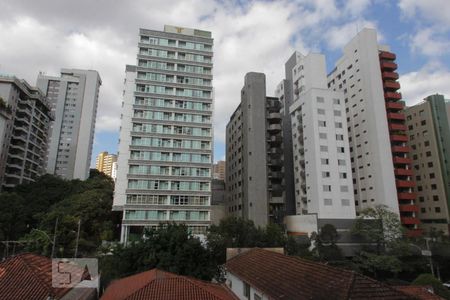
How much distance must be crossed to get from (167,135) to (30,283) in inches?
1754

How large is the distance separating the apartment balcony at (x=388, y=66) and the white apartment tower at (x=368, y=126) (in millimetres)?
2794

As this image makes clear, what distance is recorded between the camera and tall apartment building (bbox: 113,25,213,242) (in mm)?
55219

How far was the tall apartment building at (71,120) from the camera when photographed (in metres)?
117

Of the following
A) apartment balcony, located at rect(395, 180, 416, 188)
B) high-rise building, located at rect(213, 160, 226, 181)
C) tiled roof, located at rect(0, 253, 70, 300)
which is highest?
high-rise building, located at rect(213, 160, 226, 181)

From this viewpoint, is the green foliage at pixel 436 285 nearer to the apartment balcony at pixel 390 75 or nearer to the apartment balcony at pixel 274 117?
the apartment balcony at pixel 274 117

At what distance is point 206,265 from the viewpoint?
982 inches

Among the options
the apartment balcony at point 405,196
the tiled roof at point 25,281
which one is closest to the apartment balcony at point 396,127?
the apartment balcony at point 405,196

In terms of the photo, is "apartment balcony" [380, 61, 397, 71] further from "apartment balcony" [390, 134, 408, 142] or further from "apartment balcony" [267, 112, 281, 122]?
"apartment balcony" [267, 112, 281, 122]

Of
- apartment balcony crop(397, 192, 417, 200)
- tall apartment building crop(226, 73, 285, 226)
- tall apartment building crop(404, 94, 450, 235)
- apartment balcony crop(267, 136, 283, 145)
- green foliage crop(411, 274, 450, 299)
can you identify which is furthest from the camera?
apartment balcony crop(267, 136, 283, 145)

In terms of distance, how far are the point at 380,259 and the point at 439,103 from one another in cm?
4786

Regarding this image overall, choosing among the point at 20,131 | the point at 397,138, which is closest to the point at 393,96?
the point at 397,138

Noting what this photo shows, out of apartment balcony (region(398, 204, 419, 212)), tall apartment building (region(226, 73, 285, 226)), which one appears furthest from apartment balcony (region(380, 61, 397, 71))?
apartment balcony (region(398, 204, 419, 212))

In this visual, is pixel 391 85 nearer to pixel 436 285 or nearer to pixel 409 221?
pixel 409 221

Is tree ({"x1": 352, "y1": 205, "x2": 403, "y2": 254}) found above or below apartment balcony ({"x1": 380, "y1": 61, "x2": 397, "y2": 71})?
below
